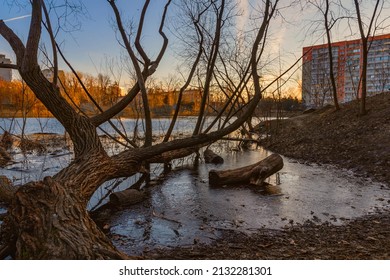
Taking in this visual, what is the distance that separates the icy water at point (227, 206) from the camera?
11.4 feet

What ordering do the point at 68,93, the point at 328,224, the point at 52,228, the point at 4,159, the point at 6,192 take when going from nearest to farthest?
1. the point at 52,228
2. the point at 328,224
3. the point at 6,192
4. the point at 68,93
5. the point at 4,159

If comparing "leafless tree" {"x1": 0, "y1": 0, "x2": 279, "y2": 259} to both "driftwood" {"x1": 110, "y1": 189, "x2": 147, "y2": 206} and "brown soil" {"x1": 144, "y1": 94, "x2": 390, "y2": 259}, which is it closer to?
"driftwood" {"x1": 110, "y1": 189, "x2": 147, "y2": 206}

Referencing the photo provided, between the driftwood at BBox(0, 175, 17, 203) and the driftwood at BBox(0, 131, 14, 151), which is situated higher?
the driftwood at BBox(0, 131, 14, 151)

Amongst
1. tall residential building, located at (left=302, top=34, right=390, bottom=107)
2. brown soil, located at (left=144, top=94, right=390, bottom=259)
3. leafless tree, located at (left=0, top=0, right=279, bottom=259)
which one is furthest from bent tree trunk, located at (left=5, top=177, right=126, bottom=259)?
tall residential building, located at (left=302, top=34, right=390, bottom=107)

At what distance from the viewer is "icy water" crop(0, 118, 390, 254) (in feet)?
11.4

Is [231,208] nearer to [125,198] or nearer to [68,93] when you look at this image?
[125,198]

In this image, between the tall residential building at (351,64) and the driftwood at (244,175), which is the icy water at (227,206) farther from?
the tall residential building at (351,64)

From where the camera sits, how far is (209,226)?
12.1 ft

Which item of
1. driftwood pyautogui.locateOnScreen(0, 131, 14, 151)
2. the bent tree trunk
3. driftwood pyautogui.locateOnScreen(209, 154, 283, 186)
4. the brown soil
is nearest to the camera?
the bent tree trunk

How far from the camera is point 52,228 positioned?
7.58 ft

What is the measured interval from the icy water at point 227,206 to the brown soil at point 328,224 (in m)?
0.27

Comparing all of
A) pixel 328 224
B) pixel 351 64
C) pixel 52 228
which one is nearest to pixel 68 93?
pixel 52 228

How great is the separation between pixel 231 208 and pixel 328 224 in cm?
132
